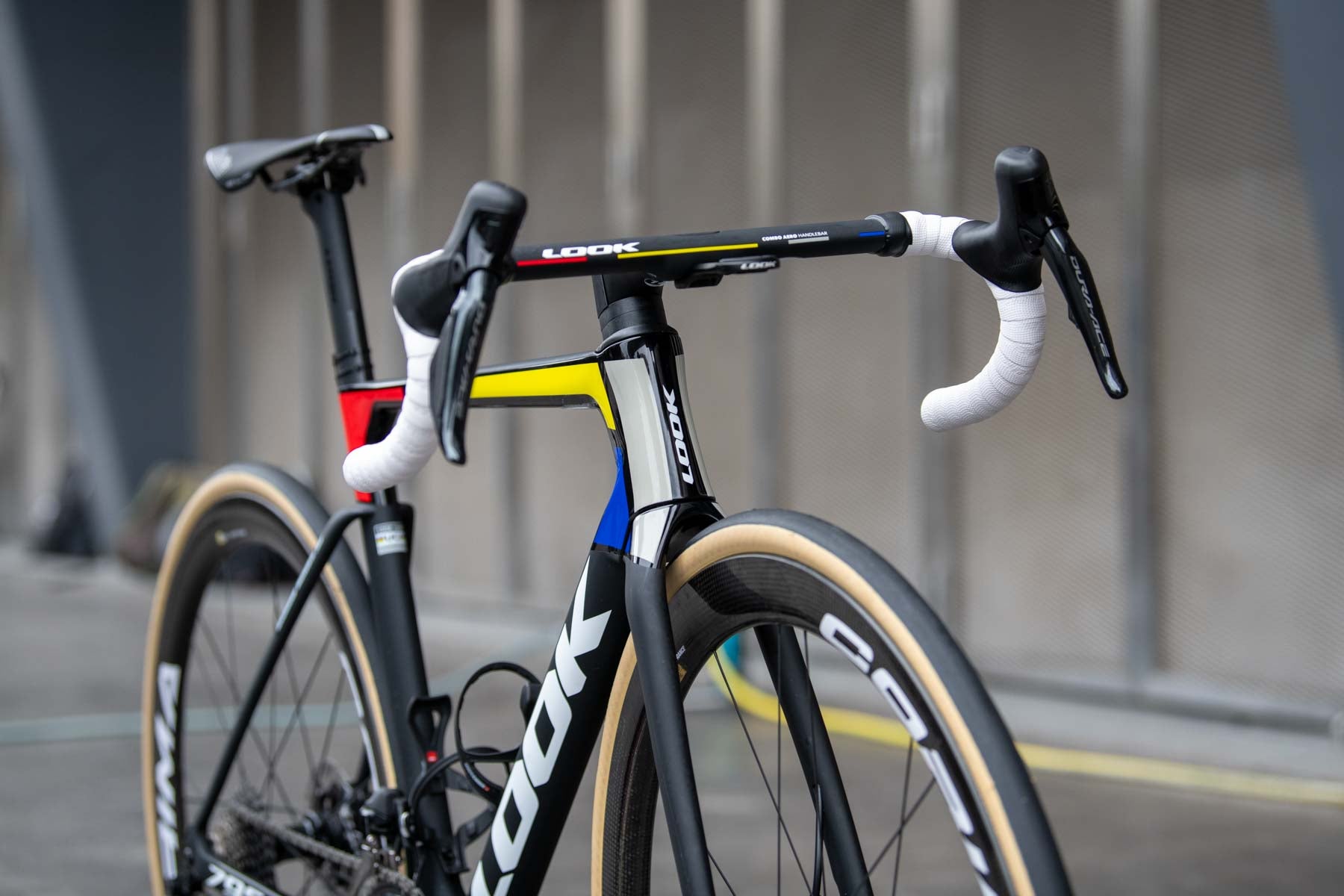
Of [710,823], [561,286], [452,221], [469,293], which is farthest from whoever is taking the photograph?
[452,221]

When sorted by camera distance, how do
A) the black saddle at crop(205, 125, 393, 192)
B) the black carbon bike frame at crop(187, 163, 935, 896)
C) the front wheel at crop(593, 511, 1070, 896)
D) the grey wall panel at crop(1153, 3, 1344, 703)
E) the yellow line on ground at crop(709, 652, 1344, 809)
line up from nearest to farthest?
the front wheel at crop(593, 511, 1070, 896), the black carbon bike frame at crop(187, 163, 935, 896), the black saddle at crop(205, 125, 393, 192), the yellow line on ground at crop(709, 652, 1344, 809), the grey wall panel at crop(1153, 3, 1344, 703)

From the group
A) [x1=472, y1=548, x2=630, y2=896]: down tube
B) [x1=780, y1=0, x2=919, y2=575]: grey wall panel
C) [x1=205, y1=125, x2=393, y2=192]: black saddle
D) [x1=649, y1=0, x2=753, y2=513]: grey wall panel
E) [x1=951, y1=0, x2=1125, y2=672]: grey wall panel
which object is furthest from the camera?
[x1=649, y1=0, x2=753, y2=513]: grey wall panel

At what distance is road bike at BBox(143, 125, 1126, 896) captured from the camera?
1025mm

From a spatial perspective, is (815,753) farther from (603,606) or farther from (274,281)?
(274,281)

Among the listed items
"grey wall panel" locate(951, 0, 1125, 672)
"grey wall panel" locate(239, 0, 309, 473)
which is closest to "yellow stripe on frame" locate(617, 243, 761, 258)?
"grey wall panel" locate(951, 0, 1125, 672)

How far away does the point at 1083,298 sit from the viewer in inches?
41.5

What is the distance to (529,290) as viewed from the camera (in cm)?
638

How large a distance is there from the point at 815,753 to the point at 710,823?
1733 millimetres

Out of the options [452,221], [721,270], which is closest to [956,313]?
[452,221]

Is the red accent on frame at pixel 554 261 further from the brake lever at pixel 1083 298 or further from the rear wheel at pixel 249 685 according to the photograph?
the rear wheel at pixel 249 685

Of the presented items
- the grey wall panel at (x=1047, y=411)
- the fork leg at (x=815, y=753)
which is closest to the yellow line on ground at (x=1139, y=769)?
the grey wall panel at (x=1047, y=411)

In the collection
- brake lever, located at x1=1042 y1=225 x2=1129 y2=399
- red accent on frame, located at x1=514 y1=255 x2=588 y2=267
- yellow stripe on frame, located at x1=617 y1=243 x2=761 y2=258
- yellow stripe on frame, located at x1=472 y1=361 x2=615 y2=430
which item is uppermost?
yellow stripe on frame, located at x1=617 y1=243 x2=761 y2=258

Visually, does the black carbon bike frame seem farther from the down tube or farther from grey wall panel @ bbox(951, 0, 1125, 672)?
grey wall panel @ bbox(951, 0, 1125, 672)

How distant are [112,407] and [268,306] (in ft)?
3.38
